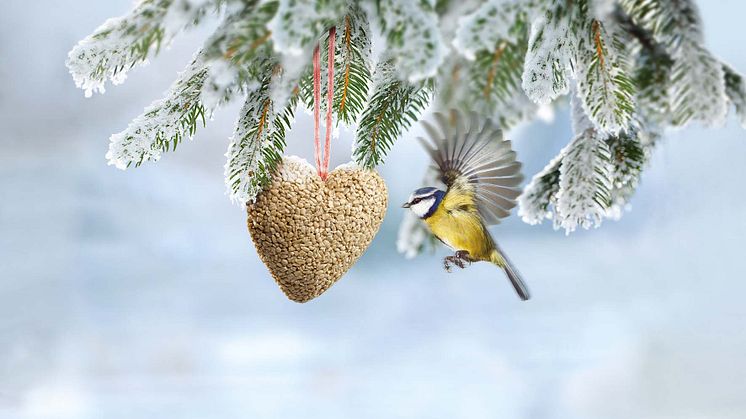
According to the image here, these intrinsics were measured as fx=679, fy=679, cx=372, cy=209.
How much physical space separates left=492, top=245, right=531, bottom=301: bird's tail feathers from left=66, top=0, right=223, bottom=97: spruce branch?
427mm

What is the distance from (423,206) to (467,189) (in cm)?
5

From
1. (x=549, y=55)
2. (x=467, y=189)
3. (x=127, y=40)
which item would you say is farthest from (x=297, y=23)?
(x=467, y=189)

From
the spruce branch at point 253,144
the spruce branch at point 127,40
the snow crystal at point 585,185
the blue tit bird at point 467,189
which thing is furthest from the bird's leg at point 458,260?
the spruce branch at point 127,40

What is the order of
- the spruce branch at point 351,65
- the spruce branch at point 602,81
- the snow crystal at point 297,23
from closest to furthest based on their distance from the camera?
the snow crystal at point 297,23, the spruce branch at point 602,81, the spruce branch at point 351,65

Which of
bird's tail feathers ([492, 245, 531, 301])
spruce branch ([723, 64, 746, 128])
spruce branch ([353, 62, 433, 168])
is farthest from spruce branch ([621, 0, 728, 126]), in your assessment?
bird's tail feathers ([492, 245, 531, 301])

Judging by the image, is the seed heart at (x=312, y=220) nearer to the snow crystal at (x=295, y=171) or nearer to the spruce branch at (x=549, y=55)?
the snow crystal at (x=295, y=171)

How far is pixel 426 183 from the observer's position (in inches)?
34.7

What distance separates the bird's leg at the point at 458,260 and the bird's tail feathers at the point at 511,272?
4 centimetres

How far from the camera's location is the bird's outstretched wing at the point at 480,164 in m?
0.67

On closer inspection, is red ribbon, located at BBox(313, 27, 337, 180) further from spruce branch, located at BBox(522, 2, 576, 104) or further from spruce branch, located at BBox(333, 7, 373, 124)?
spruce branch, located at BBox(522, 2, 576, 104)

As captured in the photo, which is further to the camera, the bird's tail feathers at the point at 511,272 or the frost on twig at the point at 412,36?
the bird's tail feathers at the point at 511,272

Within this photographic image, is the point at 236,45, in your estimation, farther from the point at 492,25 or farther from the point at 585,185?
the point at 585,185

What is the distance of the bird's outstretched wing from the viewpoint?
0.67 metres

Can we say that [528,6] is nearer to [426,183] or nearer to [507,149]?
[507,149]
